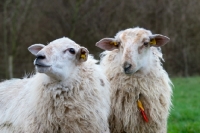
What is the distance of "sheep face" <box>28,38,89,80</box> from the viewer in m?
4.41

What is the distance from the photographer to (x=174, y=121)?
26.6ft

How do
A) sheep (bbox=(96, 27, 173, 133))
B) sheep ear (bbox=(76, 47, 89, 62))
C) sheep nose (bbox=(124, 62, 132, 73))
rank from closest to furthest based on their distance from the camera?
sheep ear (bbox=(76, 47, 89, 62)) < sheep nose (bbox=(124, 62, 132, 73)) < sheep (bbox=(96, 27, 173, 133))

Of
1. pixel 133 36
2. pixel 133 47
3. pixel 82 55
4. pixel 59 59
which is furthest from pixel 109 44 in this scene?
pixel 59 59

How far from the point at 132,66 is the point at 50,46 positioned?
1.08 m

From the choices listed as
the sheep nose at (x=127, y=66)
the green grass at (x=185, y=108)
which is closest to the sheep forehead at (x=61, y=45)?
the sheep nose at (x=127, y=66)

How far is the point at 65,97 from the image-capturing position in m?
4.71

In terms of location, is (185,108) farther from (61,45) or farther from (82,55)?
(61,45)

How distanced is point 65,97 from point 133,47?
45.4 inches

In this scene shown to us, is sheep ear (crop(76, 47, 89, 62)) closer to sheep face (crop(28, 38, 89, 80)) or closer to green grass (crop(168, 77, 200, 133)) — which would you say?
sheep face (crop(28, 38, 89, 80))

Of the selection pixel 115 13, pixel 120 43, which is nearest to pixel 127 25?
pixel 115 13

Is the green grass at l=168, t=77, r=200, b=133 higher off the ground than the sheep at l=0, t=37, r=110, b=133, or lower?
lower

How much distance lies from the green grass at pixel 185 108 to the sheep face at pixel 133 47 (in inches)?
74.0

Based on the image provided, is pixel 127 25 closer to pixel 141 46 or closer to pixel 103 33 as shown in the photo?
pixel 103 33

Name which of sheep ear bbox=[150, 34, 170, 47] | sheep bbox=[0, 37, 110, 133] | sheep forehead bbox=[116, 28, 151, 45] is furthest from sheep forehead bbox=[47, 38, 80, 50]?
sheep ear bbox=[150, 34, 170, 47]
